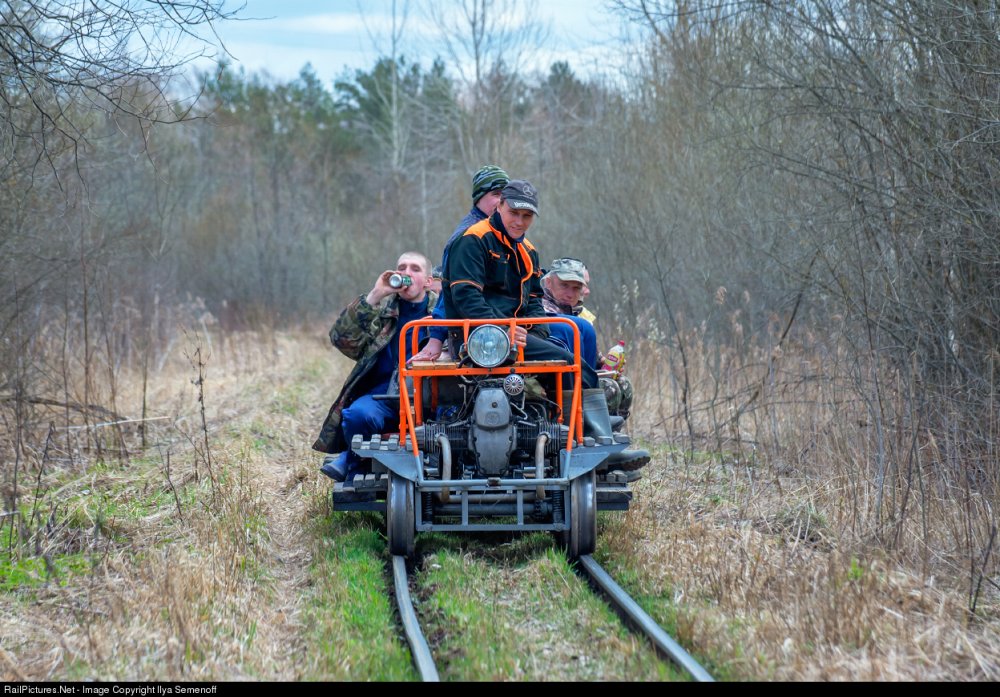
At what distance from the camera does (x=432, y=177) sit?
38.7 m

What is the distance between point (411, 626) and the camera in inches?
215

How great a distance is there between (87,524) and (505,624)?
369 centimetres

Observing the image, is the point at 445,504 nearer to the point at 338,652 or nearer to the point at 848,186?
the point at 338,652

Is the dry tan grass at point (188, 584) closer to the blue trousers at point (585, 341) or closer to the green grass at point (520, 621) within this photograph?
the green grass at point (520, 621)

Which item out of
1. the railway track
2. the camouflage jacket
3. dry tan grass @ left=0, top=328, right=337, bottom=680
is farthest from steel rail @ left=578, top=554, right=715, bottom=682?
the camouflage jacket

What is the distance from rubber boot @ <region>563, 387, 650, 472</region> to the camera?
743 centimetres

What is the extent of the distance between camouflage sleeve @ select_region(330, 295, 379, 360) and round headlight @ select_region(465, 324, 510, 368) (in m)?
1.61

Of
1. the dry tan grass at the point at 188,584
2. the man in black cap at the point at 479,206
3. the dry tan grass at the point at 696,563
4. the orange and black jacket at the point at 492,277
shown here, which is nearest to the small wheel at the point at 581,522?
the dry tan grass at the point at 696,563

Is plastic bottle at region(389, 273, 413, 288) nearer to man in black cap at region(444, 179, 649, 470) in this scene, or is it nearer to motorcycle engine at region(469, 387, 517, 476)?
man in black cap at region(444, 179, 649, 470)

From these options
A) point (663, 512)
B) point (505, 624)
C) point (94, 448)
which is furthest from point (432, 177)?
point (505, 624)

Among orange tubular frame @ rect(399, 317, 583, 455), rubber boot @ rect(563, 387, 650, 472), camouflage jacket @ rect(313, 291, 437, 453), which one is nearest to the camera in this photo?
orange tubular frame @ rect(399, 317, 583, 455)

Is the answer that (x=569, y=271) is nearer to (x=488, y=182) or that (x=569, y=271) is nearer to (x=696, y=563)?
(x=488, y=182)

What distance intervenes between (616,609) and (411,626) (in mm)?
1150

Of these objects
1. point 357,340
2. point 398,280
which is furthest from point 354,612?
point 398,280
